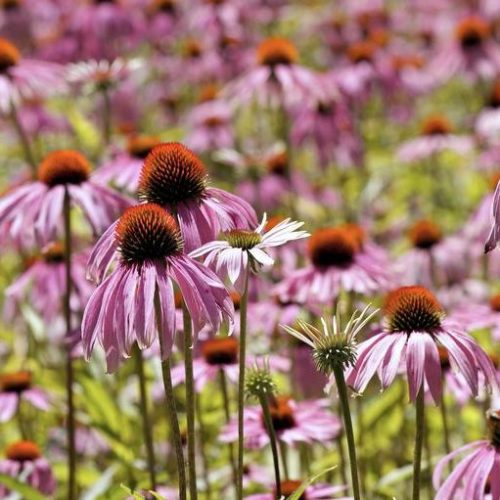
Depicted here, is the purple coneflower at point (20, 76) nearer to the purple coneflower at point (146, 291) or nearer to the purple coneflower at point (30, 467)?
the purple coneflower at point (30, 467)

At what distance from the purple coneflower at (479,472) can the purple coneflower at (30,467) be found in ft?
3.00

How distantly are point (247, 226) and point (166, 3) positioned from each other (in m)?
3.45

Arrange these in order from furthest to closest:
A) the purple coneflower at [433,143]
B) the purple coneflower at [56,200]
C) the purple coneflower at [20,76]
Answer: the purple coneflower at [433,143], the purple coneflower at [20,76], the purple coneflower at [56,200]

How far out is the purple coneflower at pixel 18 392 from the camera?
2205 mm

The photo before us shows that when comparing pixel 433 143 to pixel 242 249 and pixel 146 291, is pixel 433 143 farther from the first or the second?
pixel 146 291

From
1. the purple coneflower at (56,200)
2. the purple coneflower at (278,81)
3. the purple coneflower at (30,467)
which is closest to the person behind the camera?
the purple coneflower at (56,200)

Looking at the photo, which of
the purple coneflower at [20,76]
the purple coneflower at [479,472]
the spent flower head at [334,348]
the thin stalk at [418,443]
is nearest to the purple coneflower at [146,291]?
the spent flower head at [334,348]

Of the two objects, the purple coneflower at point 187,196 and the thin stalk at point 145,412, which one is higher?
the purple coneflower at point 187,196

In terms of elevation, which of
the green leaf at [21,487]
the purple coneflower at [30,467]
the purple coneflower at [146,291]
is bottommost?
the green leaf at [21,487]

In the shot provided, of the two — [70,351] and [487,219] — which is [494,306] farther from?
[70,351]

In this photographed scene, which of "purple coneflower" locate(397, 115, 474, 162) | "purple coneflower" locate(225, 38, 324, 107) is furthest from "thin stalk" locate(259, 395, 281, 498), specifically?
"purple coneflower" locate(397, 115, 474, 162)

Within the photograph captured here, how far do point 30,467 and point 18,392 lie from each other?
1.01 feet

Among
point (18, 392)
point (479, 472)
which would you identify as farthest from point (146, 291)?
point (18, 392)

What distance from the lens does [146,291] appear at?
47.4 inches
